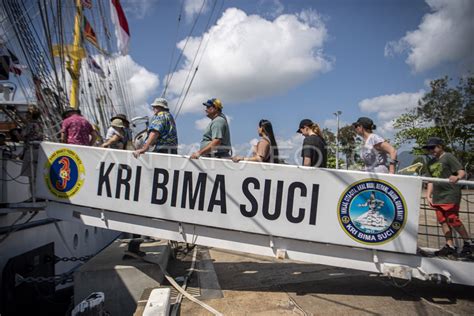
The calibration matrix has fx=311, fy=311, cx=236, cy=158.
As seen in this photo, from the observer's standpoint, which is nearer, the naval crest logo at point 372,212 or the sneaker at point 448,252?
the naval crest logo at point 372,212

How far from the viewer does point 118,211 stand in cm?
460

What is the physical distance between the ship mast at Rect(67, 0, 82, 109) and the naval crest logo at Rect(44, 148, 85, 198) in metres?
10.8

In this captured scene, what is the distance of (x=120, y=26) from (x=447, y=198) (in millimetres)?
17497

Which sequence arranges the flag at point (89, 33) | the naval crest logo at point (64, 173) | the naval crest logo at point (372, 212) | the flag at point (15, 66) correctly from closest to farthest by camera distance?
the naval crest logo at point (372, 212), the naval crest logo at point (64, 173), the flag at point (15, 66), the flag at point (89, 33)

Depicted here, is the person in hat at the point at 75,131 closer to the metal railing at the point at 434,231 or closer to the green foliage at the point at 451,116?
the metal railing at the point at 434,231

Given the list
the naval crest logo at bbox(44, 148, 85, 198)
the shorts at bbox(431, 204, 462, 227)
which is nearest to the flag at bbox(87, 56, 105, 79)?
the naval crest logo at bbox(44, 148, 85, 198)

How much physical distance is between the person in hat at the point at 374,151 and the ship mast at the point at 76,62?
1351cm

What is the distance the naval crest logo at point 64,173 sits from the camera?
4707 mm

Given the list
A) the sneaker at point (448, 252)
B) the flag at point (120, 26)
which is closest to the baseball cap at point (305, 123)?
the sneaker at point (448, 252)

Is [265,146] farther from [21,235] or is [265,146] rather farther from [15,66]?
[15,66]

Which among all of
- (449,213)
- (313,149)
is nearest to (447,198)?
(449,213)

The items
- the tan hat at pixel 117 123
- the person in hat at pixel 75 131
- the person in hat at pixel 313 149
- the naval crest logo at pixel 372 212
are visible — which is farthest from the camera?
the tan hat at pixel 117 123

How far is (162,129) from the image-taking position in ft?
15.4

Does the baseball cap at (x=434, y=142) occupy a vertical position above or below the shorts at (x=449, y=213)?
above
